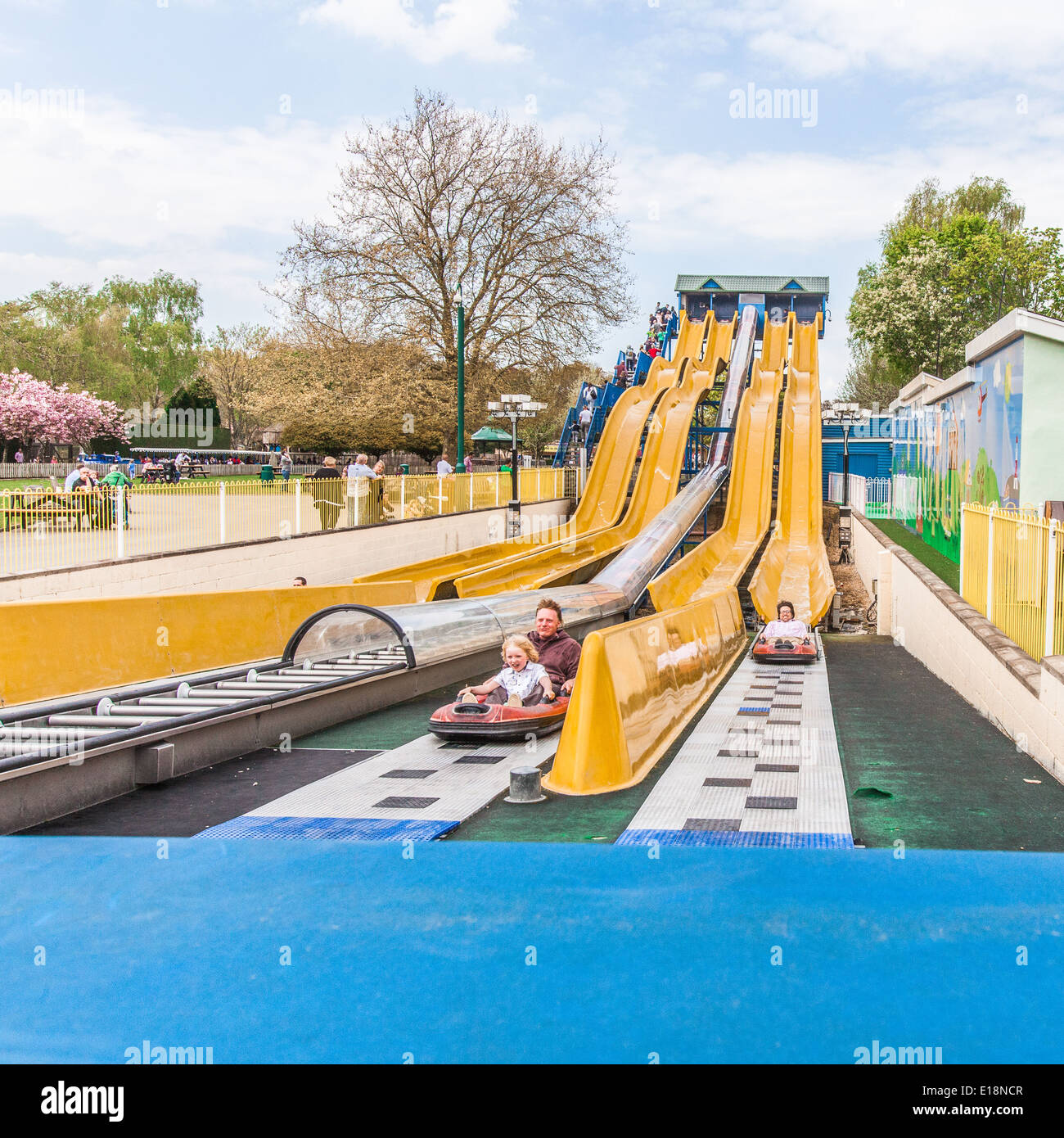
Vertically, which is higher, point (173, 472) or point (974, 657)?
point (173, 472)

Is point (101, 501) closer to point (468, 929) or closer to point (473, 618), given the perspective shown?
point (473, 618)

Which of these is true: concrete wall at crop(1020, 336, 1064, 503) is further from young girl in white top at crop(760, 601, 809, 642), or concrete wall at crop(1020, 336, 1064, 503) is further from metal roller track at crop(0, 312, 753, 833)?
metal roller track at crop(0, 312, 753, 833)

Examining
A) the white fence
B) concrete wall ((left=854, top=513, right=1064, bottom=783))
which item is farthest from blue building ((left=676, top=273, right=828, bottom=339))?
concrete wall ((left=854, top=513, right=1064, bottom=783))

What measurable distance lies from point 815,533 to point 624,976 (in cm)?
1867

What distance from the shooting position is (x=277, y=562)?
58.5ft

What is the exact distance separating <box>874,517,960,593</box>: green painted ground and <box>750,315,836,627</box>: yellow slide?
4.78 ft

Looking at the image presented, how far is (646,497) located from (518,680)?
17231mm

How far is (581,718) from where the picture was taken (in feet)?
24.1

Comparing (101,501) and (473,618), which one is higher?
(101,501)

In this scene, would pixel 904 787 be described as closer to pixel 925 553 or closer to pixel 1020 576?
pixel 1020 576

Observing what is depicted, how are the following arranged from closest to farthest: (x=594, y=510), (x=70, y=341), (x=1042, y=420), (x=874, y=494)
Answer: (x=1042, y=420)
(x=594, y=510)
(x=874, y=494)
(x=70, y=341)

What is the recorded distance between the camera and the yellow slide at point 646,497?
18844 mm

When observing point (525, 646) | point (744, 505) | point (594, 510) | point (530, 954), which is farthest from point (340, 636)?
point (594, 510)
